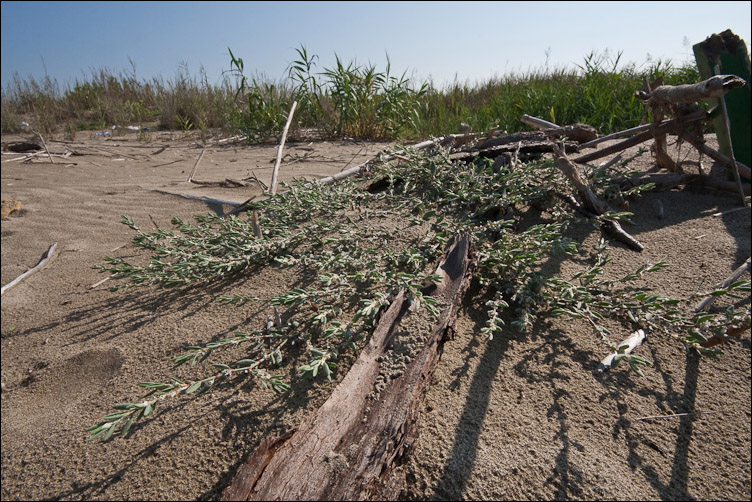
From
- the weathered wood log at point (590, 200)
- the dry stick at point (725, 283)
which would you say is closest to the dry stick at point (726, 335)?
the dry stick at point (725, 283)

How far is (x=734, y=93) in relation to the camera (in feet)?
9.31

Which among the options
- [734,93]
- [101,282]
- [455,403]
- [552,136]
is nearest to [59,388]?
[101,282]

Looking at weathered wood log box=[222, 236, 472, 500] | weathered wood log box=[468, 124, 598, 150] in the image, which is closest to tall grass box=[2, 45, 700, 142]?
weathered wood log box=[468, 124, 598, 150]

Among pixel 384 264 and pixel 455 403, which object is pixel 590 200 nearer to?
pixel 384 264

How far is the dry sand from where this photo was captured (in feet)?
4.31

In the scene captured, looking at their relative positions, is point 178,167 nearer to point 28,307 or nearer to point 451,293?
point 28,307

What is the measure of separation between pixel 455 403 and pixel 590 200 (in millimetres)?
1528

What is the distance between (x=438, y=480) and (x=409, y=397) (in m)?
0.24

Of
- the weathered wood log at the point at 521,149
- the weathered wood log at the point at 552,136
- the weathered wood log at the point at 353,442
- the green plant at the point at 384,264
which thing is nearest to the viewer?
the weathered wood log at the point at 353,442

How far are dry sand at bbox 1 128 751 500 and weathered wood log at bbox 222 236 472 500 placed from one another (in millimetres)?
136

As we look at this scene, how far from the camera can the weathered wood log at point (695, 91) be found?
205 cm

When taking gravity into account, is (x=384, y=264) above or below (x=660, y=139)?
below

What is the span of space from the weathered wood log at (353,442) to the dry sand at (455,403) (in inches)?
5.4

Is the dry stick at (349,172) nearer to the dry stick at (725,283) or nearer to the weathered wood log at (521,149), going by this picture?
the weathered wood log at (521,149)
